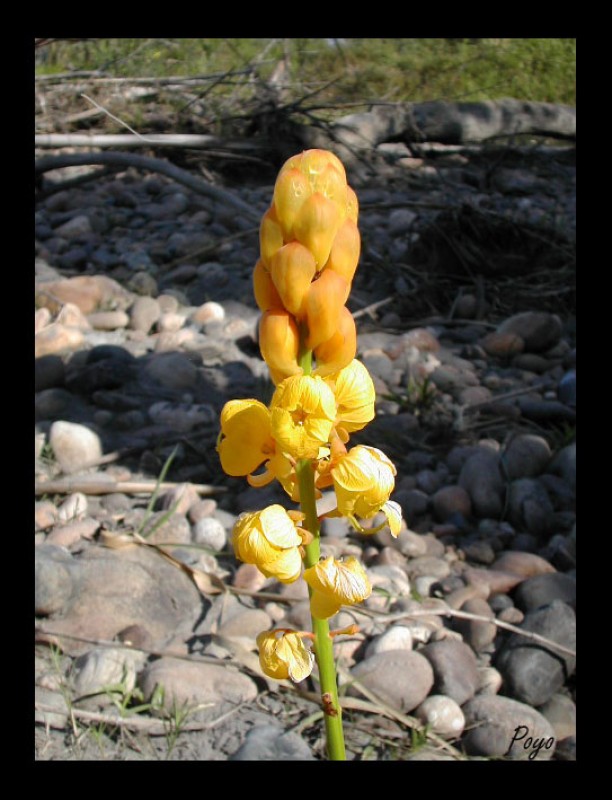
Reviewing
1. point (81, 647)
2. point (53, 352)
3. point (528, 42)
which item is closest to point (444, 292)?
point (53, 352)

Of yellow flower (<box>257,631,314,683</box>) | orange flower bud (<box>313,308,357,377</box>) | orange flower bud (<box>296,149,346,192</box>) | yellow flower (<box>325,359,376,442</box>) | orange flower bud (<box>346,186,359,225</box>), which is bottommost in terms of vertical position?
yellow flower (<box>257,631,314,683</box>)

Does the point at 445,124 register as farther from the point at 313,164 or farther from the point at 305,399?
the point at 305,399

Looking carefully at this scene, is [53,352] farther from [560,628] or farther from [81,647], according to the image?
[560,628]

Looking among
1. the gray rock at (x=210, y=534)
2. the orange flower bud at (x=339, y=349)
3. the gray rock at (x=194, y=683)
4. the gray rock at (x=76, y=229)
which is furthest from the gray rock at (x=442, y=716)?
Answer: the gray rock at (x=76, y=229)

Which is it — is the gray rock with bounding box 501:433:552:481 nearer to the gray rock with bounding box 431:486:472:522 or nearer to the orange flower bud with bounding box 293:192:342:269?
the gray rock with bounding box 431:486:472:522

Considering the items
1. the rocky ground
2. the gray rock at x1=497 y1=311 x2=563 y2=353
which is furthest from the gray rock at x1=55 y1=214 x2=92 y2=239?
the gray rock at x1=497 y1=311 x2=563 y2=353

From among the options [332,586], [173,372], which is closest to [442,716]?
[332,586]

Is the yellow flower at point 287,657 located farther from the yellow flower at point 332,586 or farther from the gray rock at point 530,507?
the gray rock at point 530,507
